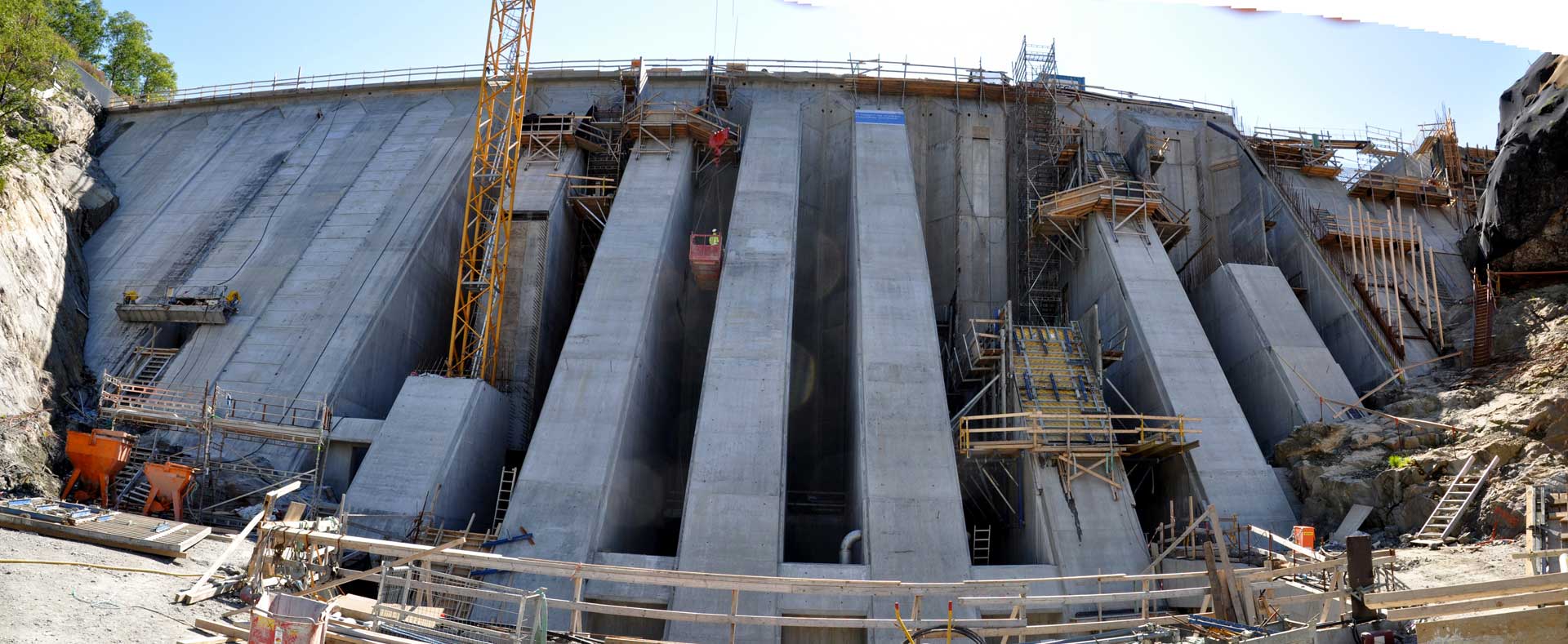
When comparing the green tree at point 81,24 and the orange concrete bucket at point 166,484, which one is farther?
the green tree at point 81,24

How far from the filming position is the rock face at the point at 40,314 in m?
19.0

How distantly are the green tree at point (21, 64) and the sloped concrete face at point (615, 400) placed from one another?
1547cm

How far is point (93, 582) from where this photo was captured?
12.3 meters

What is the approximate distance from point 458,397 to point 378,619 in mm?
10835

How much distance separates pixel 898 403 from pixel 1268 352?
9424 millimetres

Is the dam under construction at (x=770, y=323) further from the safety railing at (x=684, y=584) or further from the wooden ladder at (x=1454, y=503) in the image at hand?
the wooden ladder at (x=1454, y=503)

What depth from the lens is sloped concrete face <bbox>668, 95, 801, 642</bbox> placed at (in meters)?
16.8

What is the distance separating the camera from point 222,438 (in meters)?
20.3

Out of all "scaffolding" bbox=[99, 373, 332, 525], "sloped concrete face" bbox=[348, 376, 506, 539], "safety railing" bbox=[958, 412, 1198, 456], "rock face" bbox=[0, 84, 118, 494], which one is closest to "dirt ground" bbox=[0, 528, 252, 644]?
"sloped concrete face" bbox=[348, 376, 506, 539]

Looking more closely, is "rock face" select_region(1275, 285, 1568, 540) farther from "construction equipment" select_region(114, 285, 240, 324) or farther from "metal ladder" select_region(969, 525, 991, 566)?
"construction equipment" select_region(114, 285, 240, 324)

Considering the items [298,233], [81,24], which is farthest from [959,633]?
[81,24]

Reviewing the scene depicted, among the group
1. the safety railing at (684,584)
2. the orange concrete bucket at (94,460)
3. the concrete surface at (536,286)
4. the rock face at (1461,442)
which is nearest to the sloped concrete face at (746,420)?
the safety railing at (684,584)

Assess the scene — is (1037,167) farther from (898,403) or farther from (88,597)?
(88,597)

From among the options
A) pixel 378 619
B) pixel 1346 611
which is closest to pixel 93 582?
pixel 378 619
